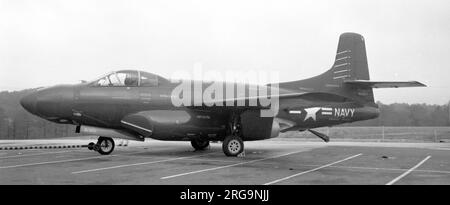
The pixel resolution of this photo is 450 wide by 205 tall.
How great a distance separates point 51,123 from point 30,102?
48.5m

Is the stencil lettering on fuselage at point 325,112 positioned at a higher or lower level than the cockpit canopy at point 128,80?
lower

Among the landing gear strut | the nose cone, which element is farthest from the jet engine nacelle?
the nose cone

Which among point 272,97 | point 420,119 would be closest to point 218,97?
point 272,97

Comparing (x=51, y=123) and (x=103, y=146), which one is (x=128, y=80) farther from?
(x=51, y=123)

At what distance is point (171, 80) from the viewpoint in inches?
611

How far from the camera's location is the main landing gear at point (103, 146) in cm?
1441

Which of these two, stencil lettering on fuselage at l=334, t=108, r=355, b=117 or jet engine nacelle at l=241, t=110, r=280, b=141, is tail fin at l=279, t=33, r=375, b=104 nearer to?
stencil lettering on fuselage at l=334, t=108, r=355, b=117

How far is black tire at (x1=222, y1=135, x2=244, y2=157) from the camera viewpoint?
14180 millimetres

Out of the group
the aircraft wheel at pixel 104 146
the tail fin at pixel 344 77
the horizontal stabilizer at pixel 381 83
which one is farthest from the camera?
the tail fin at pixel 344 77

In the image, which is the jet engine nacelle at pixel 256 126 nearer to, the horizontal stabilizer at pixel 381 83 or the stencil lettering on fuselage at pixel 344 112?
the stencil lettering on fuselage at pixel 344 112

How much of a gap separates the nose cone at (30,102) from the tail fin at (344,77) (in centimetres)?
1052

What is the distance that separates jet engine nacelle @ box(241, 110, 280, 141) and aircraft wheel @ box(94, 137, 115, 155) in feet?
16.8

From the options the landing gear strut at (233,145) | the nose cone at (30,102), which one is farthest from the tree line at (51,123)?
the landing gear strut at (233,145)
